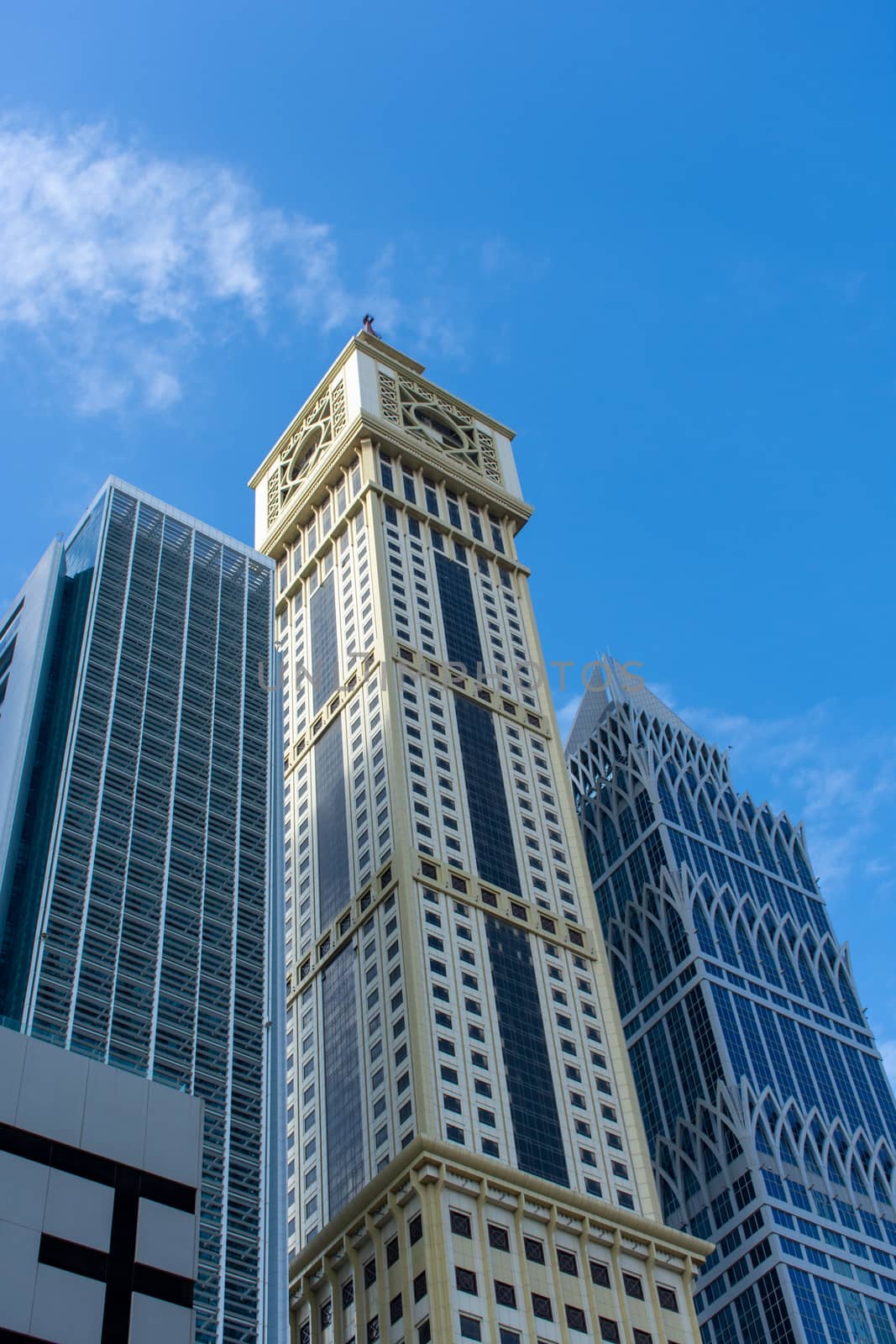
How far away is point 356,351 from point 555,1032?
288 feet

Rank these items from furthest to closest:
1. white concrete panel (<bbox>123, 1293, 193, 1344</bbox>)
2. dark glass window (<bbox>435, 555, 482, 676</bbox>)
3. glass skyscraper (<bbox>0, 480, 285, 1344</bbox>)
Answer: dark glass window (<bbox>435, 555, 482, 676</bbox>)
glass skyscraper (<bbox>0, 480, 285, 1344</bbox>)
white concrete panel (<bbox>123, 1293, 193, 1344</bbox>)

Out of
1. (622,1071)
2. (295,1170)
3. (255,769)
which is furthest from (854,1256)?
(255,769)

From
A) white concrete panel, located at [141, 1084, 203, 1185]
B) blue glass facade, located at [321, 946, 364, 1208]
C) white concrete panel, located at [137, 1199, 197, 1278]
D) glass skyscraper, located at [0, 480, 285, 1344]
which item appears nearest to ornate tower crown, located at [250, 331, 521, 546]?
glass skyscraper, located at [0, 480, 285, 1344]

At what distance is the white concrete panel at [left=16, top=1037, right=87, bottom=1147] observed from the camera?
178ft

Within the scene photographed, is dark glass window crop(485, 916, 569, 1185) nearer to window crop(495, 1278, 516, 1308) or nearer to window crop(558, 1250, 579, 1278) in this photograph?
window crop(558, 1250, 579, 1278)

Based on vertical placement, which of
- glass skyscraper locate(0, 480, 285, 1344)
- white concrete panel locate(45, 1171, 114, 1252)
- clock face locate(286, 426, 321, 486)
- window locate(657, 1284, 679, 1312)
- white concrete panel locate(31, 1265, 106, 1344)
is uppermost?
clock face locate(286, 426, 321, 486)

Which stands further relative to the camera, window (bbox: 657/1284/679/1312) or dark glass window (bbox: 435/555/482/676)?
dark glass window (bbox: 435/555/482/676)

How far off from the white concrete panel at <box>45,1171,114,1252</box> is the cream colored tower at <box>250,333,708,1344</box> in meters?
42.8

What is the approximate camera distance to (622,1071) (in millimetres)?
117688

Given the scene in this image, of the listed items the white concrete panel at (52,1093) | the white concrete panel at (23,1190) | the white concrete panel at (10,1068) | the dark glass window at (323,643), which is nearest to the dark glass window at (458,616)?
the dark glass window at (323,643)

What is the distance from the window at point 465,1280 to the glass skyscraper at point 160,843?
61.3 ft

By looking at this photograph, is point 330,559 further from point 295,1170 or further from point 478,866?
point 295,1170

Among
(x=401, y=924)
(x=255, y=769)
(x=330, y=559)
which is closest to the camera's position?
(x=255, y=769)

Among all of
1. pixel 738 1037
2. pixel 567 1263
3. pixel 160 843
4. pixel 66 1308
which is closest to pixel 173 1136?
pixel 66 1308
